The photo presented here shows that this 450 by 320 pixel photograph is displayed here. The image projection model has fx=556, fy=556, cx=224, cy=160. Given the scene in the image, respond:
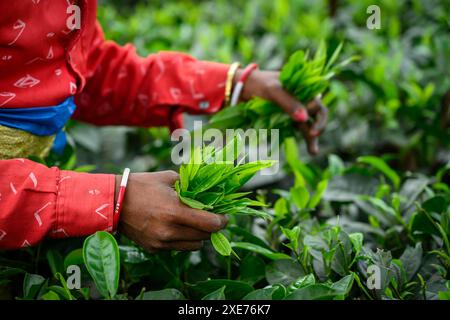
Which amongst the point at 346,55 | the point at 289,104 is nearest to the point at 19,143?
the point at 289,104

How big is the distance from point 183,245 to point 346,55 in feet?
4.94

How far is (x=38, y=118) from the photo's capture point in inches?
42.6

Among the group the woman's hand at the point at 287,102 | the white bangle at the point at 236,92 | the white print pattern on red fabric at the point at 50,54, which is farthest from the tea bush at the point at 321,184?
the white print pattern on red fabric at the point at 50,54

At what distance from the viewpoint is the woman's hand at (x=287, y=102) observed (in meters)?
1.36

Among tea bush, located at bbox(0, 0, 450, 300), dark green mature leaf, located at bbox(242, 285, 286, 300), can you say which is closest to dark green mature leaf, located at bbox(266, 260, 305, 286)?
tea bush, located at bbox(0, 0, 450, 300)

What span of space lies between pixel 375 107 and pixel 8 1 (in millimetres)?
1334

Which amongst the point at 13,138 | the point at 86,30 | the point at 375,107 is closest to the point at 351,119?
the point at 375,107

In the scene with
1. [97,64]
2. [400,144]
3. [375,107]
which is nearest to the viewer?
[97,64]

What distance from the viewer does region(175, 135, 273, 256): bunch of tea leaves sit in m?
0.95

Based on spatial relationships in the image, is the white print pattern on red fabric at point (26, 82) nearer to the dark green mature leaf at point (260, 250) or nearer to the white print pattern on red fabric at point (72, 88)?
the white print pattern on red fabric at point (72, 88)

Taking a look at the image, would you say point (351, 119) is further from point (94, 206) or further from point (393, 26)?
point (94, 206)

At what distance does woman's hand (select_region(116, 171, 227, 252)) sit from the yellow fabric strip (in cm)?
25

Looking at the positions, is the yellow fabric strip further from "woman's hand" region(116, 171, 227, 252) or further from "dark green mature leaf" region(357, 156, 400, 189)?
"dark green mature leaf" region(357, 156, 400, 189)
